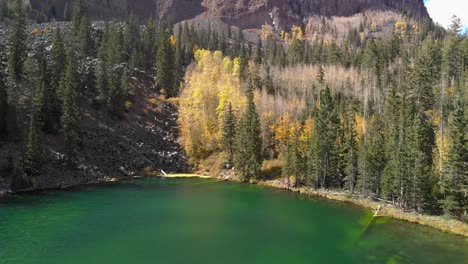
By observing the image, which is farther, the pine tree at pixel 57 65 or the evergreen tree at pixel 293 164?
the pine tree at pixel 57 65

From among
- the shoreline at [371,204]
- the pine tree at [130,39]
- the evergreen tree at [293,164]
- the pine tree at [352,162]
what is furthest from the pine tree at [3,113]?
the pine tree at [352,162]

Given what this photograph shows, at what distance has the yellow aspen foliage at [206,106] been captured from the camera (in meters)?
93.4

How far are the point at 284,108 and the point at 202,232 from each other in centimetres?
6207

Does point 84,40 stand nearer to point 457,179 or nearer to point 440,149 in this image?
point 440,149

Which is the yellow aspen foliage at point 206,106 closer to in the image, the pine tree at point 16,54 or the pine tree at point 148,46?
the pine tree at point 148,46

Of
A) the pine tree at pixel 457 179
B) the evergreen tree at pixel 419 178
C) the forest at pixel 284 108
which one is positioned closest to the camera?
the pine tree at pixel 457 179

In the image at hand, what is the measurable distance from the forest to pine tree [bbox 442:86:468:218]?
0.51 feet

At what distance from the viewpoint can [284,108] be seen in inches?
3922

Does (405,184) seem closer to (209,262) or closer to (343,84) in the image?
(209,262)

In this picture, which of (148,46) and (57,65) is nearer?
(57,65)

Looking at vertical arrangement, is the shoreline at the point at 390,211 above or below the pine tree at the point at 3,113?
below

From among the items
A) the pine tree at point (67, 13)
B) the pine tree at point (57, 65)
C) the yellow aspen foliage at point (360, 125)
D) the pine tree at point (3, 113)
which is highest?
the pine tree at point (67, 13)

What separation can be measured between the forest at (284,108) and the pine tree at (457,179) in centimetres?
16

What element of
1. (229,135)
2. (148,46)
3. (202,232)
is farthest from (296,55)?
(202,232)
